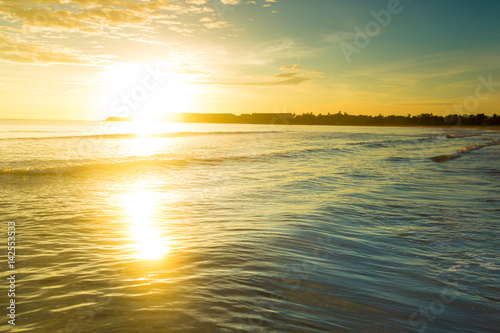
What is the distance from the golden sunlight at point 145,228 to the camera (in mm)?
5492

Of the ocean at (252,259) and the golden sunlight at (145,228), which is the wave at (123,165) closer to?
the ocean at (252,259)

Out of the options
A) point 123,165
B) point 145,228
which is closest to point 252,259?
point 145,228

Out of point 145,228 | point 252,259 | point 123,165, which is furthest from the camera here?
point 123,165

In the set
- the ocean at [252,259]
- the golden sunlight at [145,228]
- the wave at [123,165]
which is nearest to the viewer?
the ocean at [252,259]

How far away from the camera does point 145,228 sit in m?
6.91

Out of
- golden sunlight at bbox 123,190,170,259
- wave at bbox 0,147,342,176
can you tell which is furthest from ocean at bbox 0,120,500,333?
wave at bbox 0,147,342,176

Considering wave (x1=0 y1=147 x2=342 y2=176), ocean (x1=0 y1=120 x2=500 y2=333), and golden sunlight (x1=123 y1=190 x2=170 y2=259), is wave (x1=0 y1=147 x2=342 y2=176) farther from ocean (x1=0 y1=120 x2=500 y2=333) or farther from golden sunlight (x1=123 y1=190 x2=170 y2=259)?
golden sunlight (x1=123 y1=190 x2=170 y2=259)

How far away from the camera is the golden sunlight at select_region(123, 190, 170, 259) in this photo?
549 cm

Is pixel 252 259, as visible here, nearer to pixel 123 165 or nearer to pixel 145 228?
pixel 145 228

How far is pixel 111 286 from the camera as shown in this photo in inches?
161

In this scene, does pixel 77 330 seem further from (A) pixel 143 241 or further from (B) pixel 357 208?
(B) pixel 357 208

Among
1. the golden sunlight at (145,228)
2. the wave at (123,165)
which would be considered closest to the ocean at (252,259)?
the golden sunlight at (145,228)

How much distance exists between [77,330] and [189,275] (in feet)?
5.14

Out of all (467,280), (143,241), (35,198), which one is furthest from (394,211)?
(35,198)
